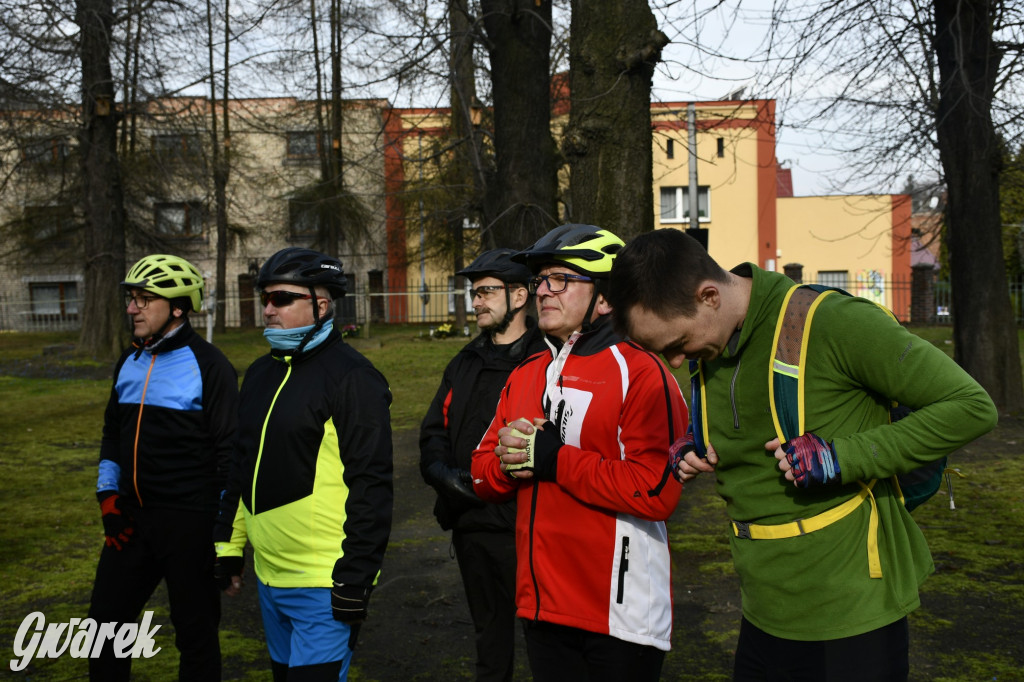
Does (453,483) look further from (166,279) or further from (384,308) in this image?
(384,308)

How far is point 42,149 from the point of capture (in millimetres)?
20844

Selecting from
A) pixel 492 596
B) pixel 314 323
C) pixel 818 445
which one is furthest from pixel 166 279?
pixel 818 445

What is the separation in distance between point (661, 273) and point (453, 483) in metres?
1.91

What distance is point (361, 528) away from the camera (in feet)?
11.2

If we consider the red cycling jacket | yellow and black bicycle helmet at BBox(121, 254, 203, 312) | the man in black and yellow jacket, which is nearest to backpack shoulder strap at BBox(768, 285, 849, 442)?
the red cycling jacket

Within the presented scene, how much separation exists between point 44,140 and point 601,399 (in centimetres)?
1959

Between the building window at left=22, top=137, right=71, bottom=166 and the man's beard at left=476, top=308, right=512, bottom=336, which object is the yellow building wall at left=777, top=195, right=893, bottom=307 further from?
the man's beard at left=476, top=308, right=512, bottom=336

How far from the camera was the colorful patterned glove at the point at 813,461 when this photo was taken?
2.37 meters

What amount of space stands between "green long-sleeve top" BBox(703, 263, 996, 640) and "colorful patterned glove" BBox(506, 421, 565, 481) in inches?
19.8

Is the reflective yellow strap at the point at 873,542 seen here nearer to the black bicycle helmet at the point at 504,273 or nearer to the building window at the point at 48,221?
the black bicycle helmet at the point at 504,273

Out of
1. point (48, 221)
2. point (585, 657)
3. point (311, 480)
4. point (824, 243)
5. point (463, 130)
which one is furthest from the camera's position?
point (824, 243)

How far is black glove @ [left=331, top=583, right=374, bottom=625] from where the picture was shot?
3320 millimetres

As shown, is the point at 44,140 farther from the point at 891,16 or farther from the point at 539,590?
the point at 539,590

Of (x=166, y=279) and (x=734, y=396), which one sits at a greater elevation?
(x=166, y=279)
